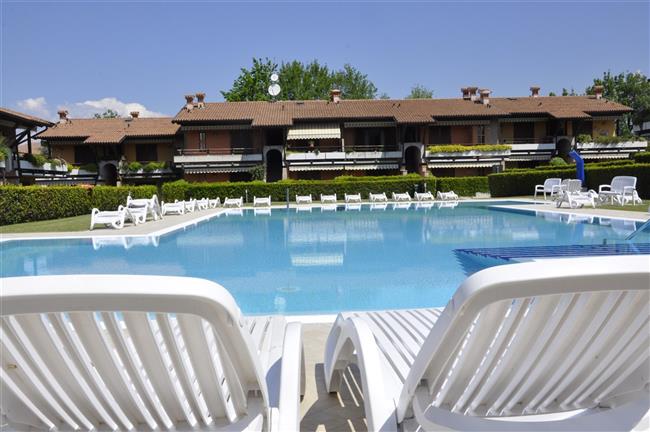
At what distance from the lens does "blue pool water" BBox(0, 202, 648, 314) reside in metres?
7.22

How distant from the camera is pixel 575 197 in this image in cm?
1722

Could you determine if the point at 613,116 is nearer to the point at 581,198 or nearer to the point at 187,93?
the point at 581,198

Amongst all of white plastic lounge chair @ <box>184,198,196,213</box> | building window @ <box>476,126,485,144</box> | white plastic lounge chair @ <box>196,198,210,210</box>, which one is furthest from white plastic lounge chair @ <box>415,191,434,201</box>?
white plastic lounge chair @ <box>184,198,196,213</box>

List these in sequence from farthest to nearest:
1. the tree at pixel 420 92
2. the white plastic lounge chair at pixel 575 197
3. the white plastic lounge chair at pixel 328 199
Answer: the tree at pixel 420 92 → the white plastic lounge chair at pixel 328 199 → the white plastic lounge chair at pixel 575 197

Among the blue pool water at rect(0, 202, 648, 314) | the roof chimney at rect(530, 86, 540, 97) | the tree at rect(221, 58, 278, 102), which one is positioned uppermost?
the tree at rect(221, 58, 278, 102)

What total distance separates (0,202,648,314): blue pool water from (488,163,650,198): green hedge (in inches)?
284

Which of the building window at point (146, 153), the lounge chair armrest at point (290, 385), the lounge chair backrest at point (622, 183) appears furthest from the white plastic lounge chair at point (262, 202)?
the lounge chair armrest at point (290, 385)

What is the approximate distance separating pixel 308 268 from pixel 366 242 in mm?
3455

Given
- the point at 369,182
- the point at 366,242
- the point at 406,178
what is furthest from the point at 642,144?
the point at 366,242

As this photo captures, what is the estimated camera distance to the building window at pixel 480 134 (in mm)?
38000

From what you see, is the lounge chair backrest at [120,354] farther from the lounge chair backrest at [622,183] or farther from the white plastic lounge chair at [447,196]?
the white plastic lounge chair at [447,196]

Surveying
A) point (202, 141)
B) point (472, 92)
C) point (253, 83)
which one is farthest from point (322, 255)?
point (253, 83)

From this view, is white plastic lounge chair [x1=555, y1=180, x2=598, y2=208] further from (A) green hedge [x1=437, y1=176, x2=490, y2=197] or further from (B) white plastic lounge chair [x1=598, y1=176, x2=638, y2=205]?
(A) green hedge [x1=437, y1=176, x2=490, y2=197]

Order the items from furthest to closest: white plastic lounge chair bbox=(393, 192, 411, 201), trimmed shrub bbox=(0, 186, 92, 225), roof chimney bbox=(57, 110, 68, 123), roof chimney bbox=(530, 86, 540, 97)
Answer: roof chimney bbox=(530, 86, 540, 97) < roof chimney bbox=(57, 110, 68, 123) < white plastic lounge chair bbox=(393, 192, 411, 201) < trimmed shrub bbox=(0, 186, 92, 225)
